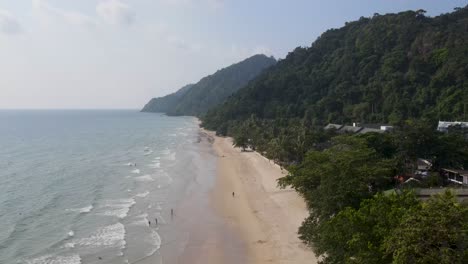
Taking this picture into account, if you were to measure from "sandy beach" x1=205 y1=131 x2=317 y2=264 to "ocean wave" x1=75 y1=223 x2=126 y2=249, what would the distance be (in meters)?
8.06

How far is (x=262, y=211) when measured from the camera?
1462 inches

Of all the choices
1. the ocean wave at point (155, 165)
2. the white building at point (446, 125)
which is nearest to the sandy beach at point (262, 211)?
the ocean wave at point (155, 165)

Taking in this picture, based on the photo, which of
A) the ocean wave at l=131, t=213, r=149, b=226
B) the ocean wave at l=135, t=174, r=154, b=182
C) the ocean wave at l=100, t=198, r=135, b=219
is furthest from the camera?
the ocean wave at l=135, t=174, r=154, b=182

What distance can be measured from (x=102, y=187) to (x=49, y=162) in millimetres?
23116

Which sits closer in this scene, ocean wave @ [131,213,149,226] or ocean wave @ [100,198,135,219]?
ocean wave @ [131,213,149,226]

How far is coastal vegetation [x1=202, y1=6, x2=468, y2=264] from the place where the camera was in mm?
15280

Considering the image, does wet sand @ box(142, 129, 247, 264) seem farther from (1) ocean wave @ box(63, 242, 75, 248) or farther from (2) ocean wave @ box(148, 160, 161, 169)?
(2) ocean wave @ box(148, 160, 161, 169)

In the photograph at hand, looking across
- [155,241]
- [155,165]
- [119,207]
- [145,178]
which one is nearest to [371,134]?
[155,241]

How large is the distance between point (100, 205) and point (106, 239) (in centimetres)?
1037

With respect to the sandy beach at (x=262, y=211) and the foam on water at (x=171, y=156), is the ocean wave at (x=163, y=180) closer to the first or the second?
the sandy beach at (x=262, y=211)

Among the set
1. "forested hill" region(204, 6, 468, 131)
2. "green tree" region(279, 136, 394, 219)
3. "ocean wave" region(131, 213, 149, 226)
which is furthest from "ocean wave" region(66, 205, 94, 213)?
"forested hill" region(204, 6, 468, 131)

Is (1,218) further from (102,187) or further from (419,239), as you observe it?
(419,239)

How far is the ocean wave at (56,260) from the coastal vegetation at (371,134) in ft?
44.0

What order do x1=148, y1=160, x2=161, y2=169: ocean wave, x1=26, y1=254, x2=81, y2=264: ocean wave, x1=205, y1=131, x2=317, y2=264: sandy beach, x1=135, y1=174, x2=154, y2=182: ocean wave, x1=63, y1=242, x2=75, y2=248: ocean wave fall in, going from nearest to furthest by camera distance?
x1=26, y1=254, x2=81, y2=264: ocean wave < x1=205, y1=131, x2=317, y2=264: sandy beach < x1=63, y1=242, x2=75, y2=248: ocean wave < x1=135, y1=174, x2=154, y2=182: ocean wave < x1=148, y1=160, x2=161, y2=169: ocean wave
